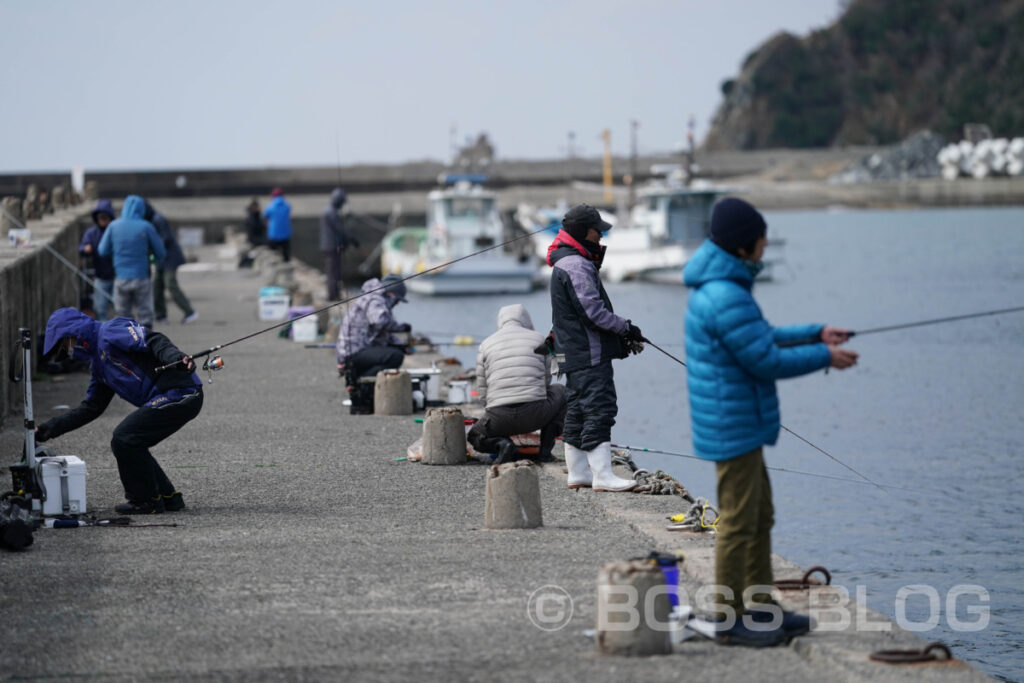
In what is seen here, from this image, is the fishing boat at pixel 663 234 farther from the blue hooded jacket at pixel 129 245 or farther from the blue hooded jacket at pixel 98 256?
the blue hooded jacket at pixel 129 245

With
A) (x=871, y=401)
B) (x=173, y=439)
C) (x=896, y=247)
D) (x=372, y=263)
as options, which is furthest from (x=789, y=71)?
(x=173, y=439)

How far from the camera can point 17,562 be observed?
8.26 metres

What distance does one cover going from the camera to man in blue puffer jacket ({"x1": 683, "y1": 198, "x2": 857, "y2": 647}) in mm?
6480

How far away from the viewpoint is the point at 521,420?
1121 cm

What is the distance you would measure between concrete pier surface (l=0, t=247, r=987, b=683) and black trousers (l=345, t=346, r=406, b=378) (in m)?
2.33

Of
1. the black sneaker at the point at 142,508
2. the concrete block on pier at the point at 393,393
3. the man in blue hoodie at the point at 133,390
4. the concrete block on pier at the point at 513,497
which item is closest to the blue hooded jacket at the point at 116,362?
the man in blue hoodie at the point at 133,390

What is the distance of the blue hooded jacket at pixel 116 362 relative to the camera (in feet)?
30.0

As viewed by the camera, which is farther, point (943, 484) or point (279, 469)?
point (943, 484)

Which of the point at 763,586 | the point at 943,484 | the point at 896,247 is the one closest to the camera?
the point at 763,586

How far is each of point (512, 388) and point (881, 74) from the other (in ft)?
493

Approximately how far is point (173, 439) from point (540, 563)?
18.5 ft

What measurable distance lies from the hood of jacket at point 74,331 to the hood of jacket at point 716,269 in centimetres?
418

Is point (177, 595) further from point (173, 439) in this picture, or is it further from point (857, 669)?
point (173, 439)

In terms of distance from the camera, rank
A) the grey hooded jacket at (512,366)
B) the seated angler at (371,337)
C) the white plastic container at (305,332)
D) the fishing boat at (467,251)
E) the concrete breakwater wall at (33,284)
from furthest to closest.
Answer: the fishing boat at (467,251), the white plastic container at (305,332), the seated angler at (371,337), the concrete breakwater wall at (33,284), the grey hooded jacket at (512,366)
